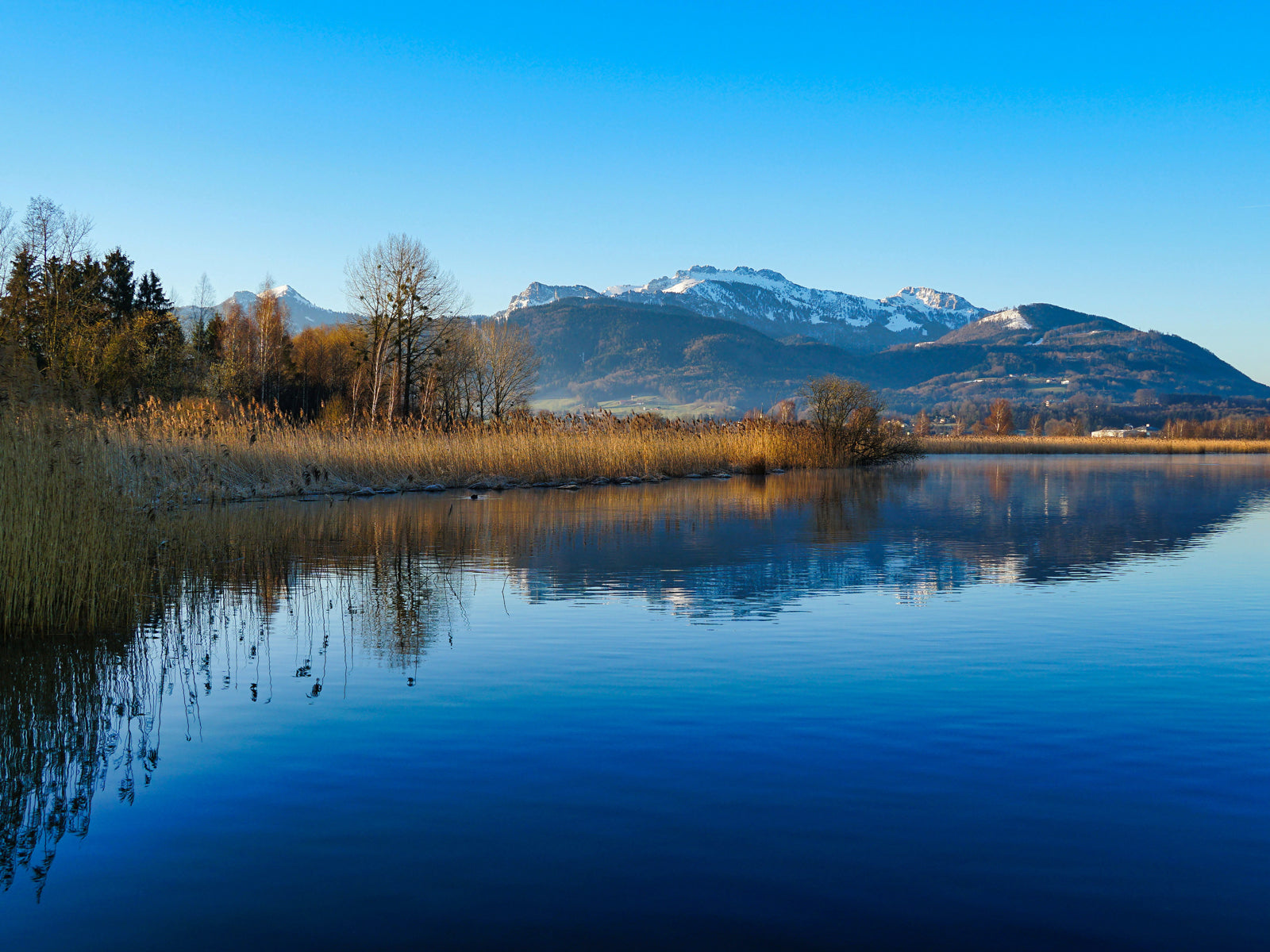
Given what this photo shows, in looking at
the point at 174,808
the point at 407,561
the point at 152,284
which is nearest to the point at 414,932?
the point at 174,808

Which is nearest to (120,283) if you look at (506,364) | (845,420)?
(506,364)

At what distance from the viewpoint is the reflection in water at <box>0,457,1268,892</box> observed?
18.2ft

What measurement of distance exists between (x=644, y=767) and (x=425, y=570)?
23.3ft

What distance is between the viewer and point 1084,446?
3140 inches

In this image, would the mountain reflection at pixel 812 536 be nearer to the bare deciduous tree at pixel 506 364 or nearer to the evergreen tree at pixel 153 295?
the bare deciduous tree at pixel 506 364

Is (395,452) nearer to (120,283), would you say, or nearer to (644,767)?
(644,767)

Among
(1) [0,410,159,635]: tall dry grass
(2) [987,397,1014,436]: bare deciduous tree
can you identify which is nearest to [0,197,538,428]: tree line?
(1) [0,410,159,635]: tall dry grass

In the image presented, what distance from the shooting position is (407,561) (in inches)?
486

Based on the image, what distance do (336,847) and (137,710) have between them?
2.57m

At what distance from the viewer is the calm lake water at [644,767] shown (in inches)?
138

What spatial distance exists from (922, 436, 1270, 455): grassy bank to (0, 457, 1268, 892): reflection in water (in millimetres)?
49429

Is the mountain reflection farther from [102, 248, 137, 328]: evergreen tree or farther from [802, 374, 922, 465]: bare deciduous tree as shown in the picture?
[102, 248, 137, 328]: evergreen tree

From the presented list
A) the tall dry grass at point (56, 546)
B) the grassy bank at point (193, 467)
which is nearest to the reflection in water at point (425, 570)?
the tall dry grass at point (56, 546)

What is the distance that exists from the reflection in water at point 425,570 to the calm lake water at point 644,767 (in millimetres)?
53
